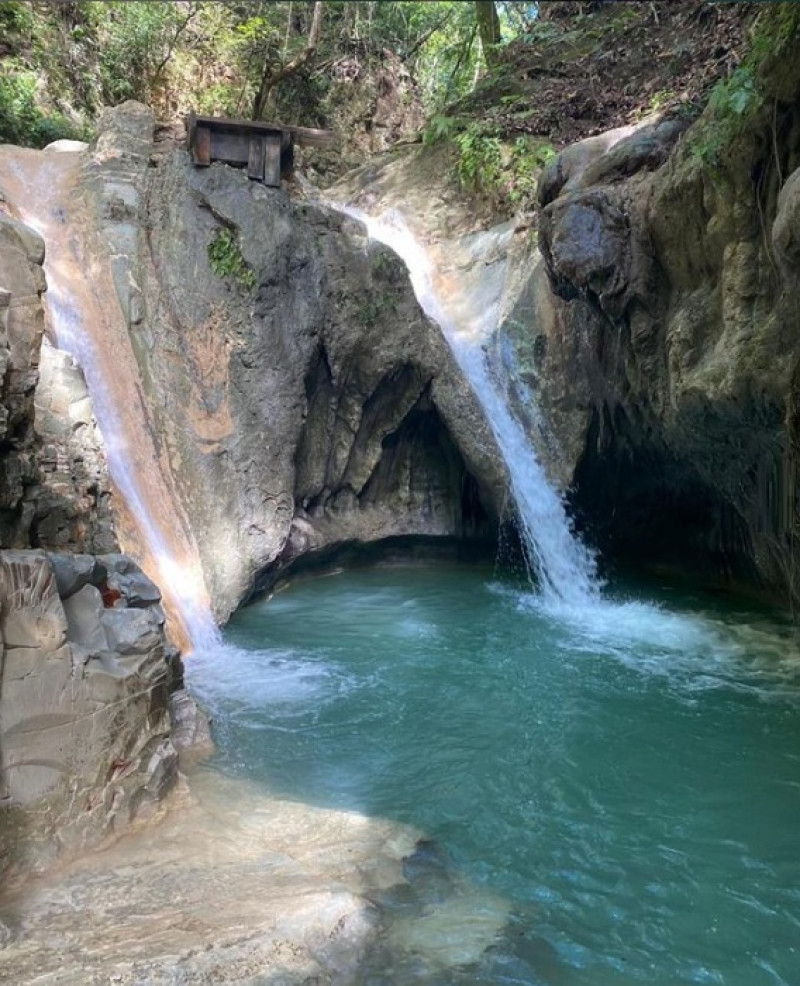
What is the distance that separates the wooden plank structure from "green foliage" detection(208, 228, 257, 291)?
1214 mm

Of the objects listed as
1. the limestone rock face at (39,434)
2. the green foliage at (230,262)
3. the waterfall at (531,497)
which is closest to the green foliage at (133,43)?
the green foliage at (230,262)

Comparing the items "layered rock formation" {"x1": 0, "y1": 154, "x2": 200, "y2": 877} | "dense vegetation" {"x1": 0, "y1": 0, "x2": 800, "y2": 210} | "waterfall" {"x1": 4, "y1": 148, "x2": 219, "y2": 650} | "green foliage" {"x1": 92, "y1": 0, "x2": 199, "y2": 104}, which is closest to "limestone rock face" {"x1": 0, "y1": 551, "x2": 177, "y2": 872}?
"layered rock formation" {"x1": 0, "y1": 154, "x2": 200, "y2": 877}

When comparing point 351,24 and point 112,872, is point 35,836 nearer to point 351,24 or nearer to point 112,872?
point 112,872

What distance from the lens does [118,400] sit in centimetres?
857

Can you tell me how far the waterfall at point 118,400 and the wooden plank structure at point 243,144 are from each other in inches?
63.8

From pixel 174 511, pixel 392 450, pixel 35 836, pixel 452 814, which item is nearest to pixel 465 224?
pixel 392 450

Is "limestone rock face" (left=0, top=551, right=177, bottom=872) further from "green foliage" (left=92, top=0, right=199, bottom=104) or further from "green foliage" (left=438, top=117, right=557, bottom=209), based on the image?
"green foliage" (left=92, top=0, right=199, bottom=104)

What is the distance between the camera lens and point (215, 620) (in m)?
8.30

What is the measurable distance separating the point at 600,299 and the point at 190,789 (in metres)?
6.36

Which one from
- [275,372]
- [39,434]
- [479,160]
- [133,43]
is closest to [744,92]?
[275,372]

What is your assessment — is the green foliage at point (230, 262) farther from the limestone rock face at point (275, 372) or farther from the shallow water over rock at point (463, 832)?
the shallow water over rock at point (463, 832)

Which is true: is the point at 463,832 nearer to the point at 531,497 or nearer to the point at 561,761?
the point at 561,761

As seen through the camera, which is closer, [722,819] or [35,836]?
[35,836]

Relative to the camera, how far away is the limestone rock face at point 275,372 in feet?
29.8
